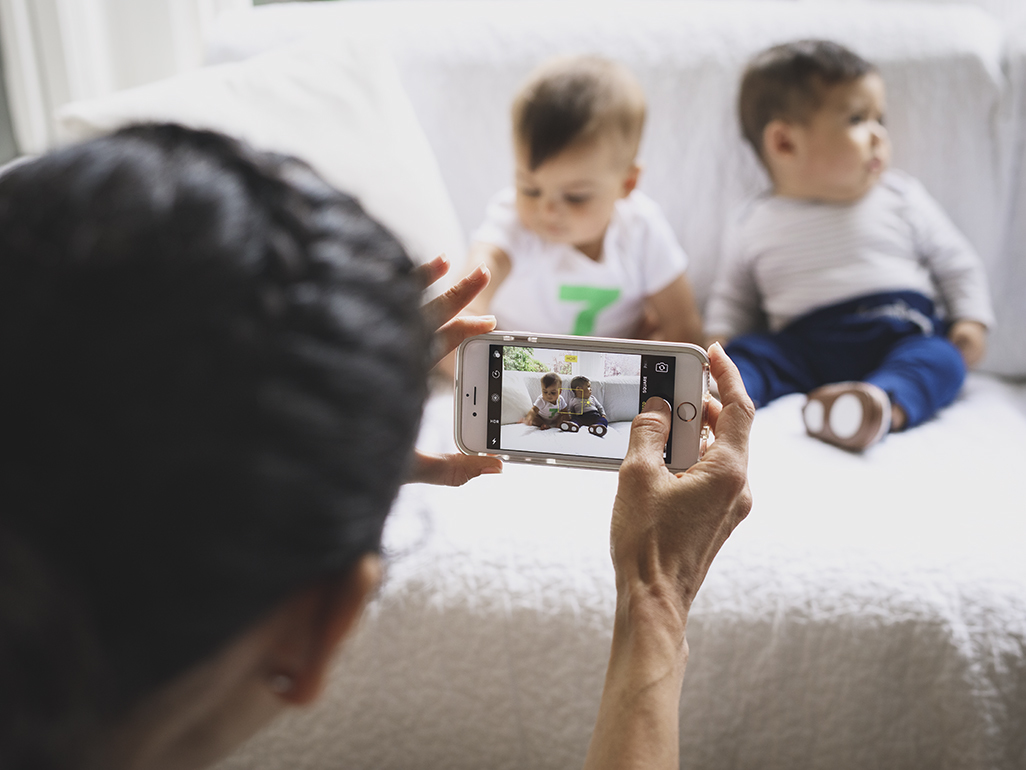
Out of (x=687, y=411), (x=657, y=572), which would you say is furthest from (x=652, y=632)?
(x=687, y=411)

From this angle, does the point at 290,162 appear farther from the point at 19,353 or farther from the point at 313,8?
the point at 313,8

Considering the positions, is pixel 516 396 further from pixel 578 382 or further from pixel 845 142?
pixel 845 142

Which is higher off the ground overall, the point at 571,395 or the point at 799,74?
the point at 799,74

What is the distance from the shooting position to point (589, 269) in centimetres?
128

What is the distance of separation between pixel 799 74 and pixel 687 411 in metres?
0.80

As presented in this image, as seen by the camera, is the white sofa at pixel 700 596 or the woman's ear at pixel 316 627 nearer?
the woman's ear at pixel 316 627

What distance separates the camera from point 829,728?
79cm

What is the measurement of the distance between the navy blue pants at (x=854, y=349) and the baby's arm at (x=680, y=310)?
0.10 meters

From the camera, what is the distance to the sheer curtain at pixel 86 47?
1.65 meters

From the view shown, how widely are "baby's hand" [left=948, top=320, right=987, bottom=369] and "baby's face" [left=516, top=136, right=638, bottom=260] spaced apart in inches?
21.5

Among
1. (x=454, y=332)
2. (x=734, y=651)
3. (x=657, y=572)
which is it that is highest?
(x=454, y=332)

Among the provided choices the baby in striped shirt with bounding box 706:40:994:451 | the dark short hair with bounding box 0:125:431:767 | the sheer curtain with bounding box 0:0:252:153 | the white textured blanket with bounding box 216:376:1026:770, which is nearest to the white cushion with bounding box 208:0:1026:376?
the baby in striped shirt with bounding box 706:40:994:451

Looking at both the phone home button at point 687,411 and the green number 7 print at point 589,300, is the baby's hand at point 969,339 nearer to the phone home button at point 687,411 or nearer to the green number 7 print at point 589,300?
the green number 7 print at point 589,300

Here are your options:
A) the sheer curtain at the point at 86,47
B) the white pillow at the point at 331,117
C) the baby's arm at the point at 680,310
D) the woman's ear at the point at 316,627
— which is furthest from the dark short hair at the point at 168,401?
the sheer curtain at the point at 86,47
